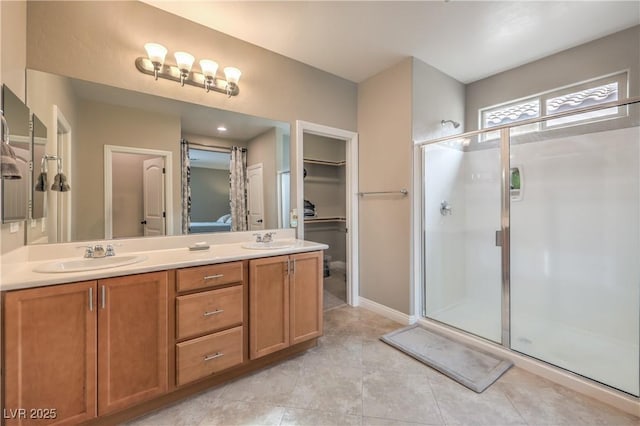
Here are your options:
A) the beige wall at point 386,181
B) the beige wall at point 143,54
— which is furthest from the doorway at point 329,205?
the beige wall at point 143,54

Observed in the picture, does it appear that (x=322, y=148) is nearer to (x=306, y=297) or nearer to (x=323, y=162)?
(x=323, y=162)

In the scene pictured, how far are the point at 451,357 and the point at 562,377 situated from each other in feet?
2.21

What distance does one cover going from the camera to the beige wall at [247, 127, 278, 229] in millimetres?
2484

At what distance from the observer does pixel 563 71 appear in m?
2.65

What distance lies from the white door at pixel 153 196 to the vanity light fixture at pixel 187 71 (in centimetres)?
66

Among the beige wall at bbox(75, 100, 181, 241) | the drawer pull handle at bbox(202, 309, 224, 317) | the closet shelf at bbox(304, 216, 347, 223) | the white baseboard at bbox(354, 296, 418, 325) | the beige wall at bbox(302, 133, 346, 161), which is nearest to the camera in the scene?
the drawer pull handle at bbox(202, 309, 224, 317)

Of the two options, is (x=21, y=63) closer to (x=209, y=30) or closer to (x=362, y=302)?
(x=209, y=30)

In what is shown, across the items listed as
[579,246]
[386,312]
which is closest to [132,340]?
[386,312]

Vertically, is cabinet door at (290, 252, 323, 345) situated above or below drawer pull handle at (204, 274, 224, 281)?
below

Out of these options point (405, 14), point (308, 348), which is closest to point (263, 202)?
point (308, 348)

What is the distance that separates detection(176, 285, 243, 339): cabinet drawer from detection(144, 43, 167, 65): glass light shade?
1.71 m

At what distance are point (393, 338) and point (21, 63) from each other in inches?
129

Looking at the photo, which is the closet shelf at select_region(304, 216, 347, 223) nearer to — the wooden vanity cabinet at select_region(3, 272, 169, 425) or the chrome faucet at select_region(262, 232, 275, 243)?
the chrome faucet at select_region(262, 232, 275, 243)

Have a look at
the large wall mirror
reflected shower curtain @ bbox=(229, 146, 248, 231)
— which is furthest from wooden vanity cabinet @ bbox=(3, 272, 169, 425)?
reflected shower curtain @ bbox=(229, 146, 248, 231)
